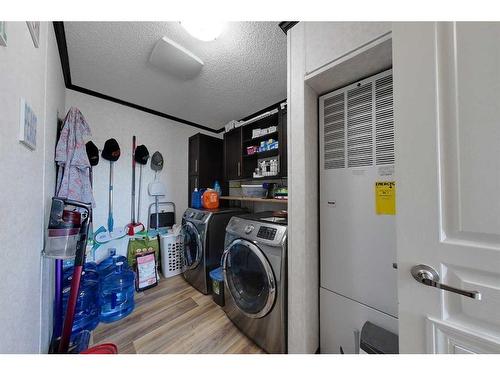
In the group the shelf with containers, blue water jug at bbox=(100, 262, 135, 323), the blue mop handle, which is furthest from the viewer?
the blue mop handle

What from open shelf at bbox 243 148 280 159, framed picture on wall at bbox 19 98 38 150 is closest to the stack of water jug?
framed picture on wall at bbox 19 98 38 150

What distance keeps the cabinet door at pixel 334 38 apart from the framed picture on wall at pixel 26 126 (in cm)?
128

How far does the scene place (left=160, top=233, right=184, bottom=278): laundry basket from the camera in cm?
229

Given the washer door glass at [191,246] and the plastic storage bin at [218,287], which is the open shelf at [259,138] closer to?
the washer door glass at [191,246]

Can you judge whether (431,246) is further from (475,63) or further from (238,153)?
(238,153)

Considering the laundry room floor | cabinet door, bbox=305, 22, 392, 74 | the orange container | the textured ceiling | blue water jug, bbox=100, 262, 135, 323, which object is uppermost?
the textured ceiling

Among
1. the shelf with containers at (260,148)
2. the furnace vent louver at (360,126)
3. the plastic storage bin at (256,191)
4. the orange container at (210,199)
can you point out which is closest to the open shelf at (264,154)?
the shelf with containers at (260,148)

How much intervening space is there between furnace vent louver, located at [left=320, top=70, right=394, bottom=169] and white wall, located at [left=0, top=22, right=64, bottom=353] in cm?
137

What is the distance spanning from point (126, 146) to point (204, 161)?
3.32 feet

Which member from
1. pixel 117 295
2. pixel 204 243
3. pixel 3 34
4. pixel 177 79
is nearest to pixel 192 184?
pixel 204 243

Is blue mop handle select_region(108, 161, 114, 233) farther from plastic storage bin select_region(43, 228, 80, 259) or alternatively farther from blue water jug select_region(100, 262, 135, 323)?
A: plastic storage bin select_region(43, 228, 80, 259)

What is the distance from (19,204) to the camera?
1.98 ft

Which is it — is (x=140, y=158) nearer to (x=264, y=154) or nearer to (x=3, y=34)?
(x=264, y=154)

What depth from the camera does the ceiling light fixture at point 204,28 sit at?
44.4 inches
